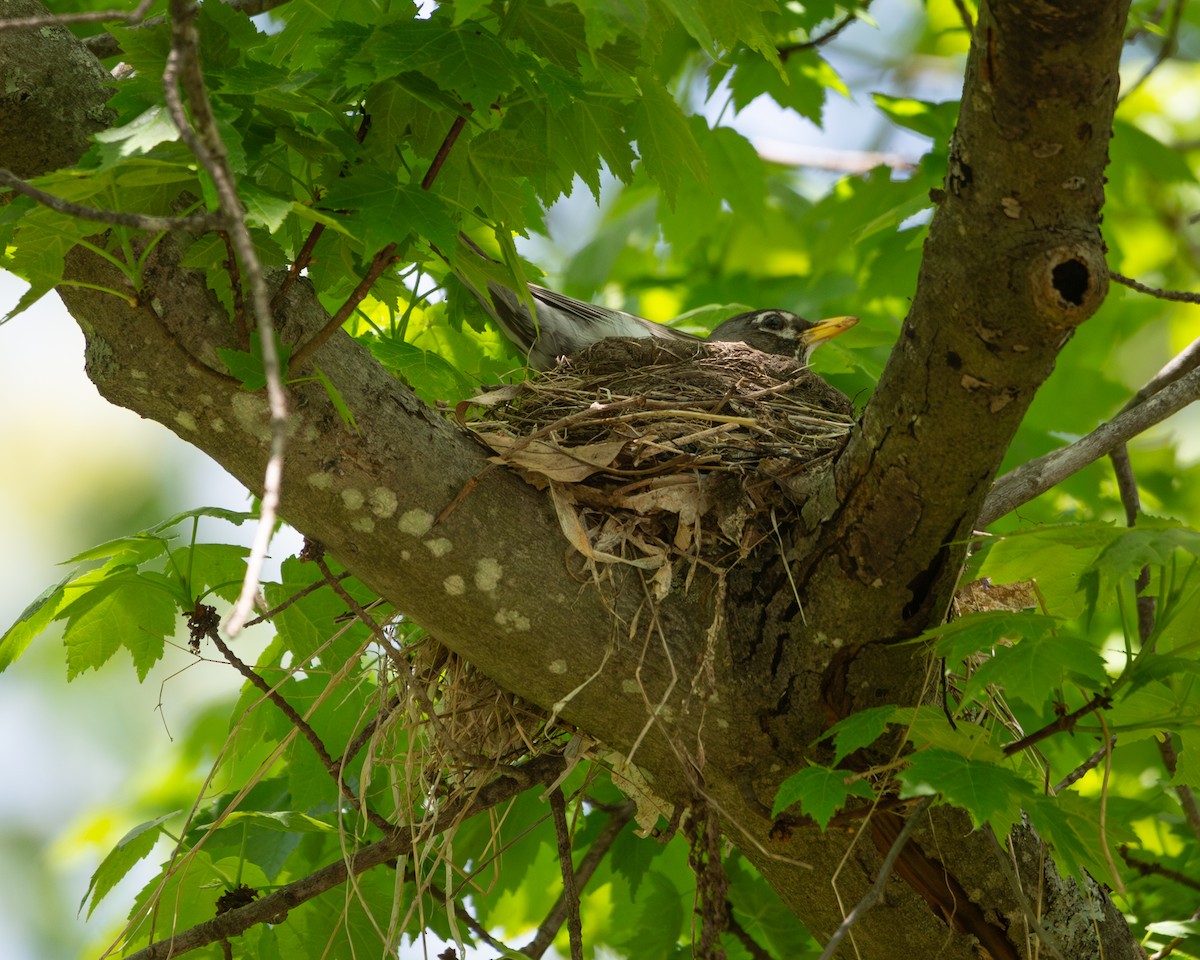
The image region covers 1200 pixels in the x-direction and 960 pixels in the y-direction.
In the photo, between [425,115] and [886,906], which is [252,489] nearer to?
[425,115]

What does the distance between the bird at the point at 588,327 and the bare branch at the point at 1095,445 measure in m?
1.19

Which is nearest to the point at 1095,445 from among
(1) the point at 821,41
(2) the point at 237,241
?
(2) the point at 237,241

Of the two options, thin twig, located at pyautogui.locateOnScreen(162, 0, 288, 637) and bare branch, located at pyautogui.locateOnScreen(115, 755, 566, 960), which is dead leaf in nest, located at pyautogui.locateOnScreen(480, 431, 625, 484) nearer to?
bare branch, located at pyautogui.locateOnScreen(115, 755, 566, 960)

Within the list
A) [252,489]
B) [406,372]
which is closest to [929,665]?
[252,489]

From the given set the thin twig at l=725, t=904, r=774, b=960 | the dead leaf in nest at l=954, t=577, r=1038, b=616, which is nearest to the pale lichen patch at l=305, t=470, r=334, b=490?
the dead leaf in nest at l=954, t=577, r=1038, b=616

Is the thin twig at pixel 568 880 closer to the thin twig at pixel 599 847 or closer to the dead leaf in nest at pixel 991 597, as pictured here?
the thin twig at pixel 599 847

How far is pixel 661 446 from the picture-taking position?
2.46m

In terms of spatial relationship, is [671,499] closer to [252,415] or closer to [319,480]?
[319,480]

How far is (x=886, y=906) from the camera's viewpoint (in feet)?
7.11

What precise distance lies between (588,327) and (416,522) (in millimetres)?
1697

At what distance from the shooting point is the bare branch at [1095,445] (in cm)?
247

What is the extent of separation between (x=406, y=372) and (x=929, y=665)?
1.45 m

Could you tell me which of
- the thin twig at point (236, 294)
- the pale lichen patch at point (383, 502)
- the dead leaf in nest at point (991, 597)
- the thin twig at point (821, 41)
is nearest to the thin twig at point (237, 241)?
the thin twig at point (236, 294)

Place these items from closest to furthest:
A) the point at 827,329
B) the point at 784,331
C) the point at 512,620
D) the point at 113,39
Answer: the point at 512,620 → the point at 113,39 → the point at 827,329 → the point at 784,331
